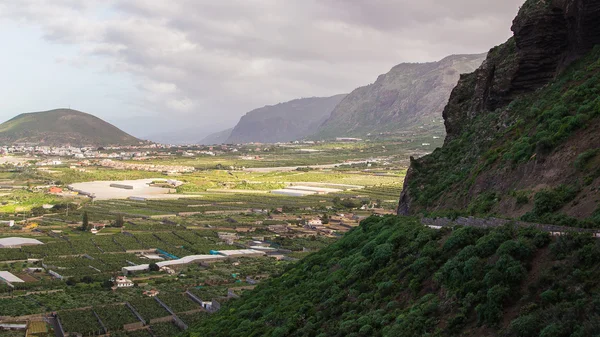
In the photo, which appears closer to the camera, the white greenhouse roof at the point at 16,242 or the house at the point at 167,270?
the house at the point at 167,270

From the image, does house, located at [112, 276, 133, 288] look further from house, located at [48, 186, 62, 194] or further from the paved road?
house, located at [48, 186, 62, 194]

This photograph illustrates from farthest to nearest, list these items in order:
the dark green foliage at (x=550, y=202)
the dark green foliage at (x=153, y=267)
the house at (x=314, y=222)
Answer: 1. the house at (x=314, y=222)
2. the dark green foliage at (x=153, y=267)
3. the dark green foliage at (x=550, y=202)

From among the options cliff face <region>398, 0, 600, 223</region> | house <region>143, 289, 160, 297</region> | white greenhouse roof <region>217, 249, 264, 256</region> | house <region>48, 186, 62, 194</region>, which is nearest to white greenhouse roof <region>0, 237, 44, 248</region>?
white greenhouse roof <region>217, 249, 264, 256</region>

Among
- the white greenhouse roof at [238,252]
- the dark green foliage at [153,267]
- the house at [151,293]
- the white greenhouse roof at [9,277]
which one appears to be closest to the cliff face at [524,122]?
the house at [151,293]

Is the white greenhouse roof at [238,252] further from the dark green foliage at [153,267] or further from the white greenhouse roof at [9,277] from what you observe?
the white greenhouse roof at [9,277]

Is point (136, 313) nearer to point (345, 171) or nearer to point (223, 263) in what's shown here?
point (223, 263)
